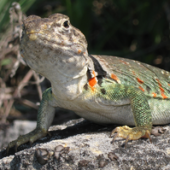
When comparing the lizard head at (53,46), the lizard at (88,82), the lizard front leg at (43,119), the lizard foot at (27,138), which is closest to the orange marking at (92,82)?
the lizard at (88,82)

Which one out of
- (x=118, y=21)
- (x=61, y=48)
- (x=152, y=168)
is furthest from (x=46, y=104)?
(x=118, y=21)

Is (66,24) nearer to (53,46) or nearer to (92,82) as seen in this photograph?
(53,46)

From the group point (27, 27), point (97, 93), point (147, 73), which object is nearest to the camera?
point (27, 27)

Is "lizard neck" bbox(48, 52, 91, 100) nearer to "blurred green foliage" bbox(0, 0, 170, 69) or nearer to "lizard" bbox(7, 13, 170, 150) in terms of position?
"lizard" bbox(7, 13, 170, 150)

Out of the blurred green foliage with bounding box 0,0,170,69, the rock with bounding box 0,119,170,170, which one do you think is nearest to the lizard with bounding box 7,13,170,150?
the rock with bounding box 0,119,170,170

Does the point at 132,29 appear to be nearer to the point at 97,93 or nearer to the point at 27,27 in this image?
the point at 97,93

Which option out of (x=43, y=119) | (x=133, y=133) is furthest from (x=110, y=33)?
(x=133, y=133)
